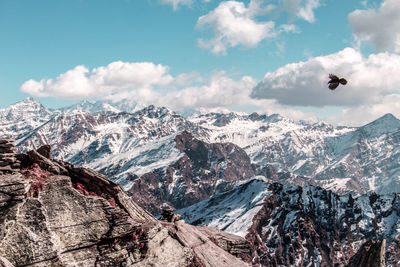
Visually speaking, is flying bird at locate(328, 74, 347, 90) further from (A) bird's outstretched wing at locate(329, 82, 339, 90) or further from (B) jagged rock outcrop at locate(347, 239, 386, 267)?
(B) jagged rock outcrop at locate(347, 239, 386, 267)

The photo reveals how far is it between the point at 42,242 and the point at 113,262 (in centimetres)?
638

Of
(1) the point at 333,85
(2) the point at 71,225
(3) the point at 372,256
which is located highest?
(1) the point at 333,85

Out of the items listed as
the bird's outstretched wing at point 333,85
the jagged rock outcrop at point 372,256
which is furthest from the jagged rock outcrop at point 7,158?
the jagged rock outcrop at point 372,256

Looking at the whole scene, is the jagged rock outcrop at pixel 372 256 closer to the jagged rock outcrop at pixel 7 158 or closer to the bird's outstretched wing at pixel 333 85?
the bird's outstretched wing at pixel 333 85

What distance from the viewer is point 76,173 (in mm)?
36094

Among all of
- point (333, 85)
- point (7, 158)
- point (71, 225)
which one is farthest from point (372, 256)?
point (7, 158)

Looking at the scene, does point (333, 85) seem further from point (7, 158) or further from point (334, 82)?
point (7, 158)

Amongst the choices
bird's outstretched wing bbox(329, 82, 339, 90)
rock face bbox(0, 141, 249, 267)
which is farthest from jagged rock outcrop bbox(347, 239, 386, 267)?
bird's outstretched wing bbox(329, 82, 339, 90)

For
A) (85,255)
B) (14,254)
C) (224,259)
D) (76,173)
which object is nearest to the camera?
(14,254)

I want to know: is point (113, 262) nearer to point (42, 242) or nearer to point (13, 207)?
point (42, 242)

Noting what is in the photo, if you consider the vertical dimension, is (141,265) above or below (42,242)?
below

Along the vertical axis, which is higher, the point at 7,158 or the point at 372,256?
the point at 7,158

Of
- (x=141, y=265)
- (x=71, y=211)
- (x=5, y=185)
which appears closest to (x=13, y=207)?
→ (x=5, y=185)

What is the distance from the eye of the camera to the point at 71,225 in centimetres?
3192
